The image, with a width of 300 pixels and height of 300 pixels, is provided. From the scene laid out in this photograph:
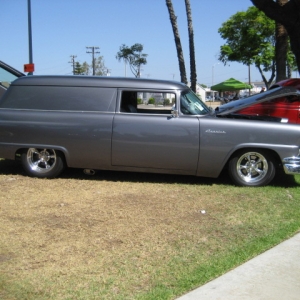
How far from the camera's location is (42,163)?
7.06m

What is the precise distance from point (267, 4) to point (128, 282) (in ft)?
28.0

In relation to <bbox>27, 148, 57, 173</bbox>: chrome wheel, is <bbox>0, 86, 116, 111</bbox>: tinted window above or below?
above

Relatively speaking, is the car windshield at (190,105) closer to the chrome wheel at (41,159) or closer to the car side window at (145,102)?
the car side window at (145,102)

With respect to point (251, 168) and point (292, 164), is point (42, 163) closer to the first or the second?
point (251, 168)

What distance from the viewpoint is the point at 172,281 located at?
362 cm

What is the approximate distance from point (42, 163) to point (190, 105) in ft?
8.40

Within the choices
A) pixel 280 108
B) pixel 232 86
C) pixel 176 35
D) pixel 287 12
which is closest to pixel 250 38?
pixel 232 86

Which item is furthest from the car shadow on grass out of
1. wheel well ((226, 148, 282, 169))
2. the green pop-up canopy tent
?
the green pop-up canopy tent

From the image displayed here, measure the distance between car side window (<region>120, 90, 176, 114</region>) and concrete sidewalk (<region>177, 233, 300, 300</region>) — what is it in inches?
125

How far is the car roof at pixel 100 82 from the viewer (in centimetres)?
679

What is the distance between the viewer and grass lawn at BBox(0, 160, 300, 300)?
11.8 feet

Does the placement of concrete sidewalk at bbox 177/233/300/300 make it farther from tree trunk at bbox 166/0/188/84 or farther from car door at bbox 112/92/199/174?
tree trunk at bbox 166/0/188/84

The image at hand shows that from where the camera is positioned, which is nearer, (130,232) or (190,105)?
(130,232)

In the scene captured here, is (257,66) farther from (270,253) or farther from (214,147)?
(270,253)
